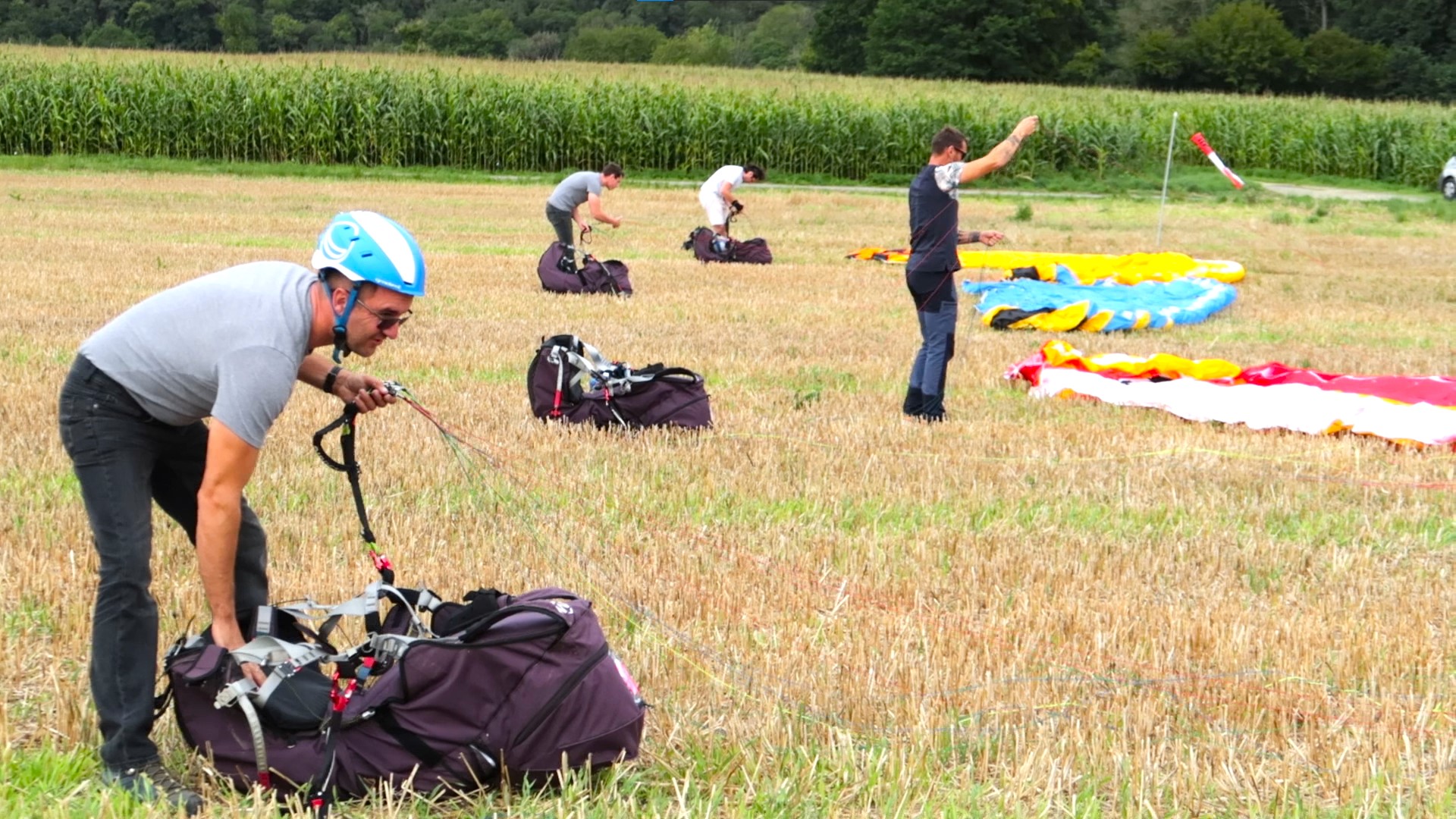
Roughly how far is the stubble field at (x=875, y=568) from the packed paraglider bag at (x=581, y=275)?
177 cm

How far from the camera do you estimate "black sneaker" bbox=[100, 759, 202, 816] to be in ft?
13.5

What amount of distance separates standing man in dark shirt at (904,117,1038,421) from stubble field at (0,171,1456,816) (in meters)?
0.29

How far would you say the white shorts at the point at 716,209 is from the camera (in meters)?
20.1

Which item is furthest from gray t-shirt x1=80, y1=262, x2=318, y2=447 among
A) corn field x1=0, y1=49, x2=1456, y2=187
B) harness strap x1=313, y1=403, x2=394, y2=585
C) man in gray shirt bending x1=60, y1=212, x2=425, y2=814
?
corn field x1=0, y1=49, x2=1456, y2=187

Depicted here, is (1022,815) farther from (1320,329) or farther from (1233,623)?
(1320,329)

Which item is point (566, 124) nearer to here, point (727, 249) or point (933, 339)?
point (727, 249)

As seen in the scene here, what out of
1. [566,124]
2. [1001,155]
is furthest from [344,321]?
[566,124]

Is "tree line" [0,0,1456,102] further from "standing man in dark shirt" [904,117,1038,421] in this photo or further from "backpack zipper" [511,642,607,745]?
"backpack zipper" [511,642,607,745]

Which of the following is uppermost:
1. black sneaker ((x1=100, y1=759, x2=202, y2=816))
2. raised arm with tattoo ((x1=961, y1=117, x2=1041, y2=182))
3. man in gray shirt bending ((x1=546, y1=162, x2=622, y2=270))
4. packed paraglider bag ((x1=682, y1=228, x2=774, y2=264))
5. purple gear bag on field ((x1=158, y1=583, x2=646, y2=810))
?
raised arm with tattoo ((x1=961, y1=117, x2=1041, y2=182))

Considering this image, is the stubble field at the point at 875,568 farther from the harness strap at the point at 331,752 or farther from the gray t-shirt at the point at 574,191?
the gray t-shirt at the point at 574,191

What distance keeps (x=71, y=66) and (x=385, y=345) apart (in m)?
29.0

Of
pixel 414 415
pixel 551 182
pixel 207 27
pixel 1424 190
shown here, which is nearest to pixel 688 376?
pixel 414 415

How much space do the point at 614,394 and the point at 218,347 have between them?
207 inches

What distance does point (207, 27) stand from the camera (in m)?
96.2
